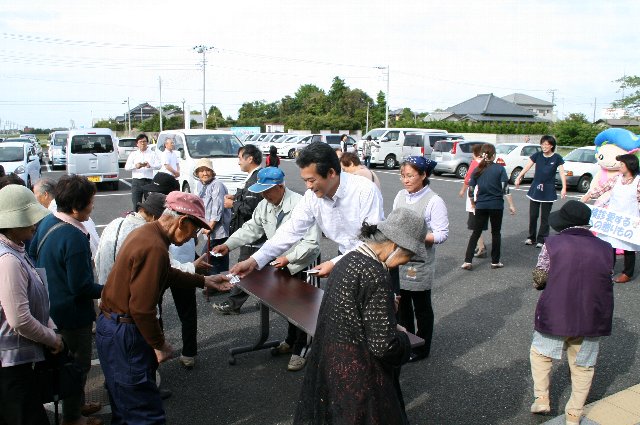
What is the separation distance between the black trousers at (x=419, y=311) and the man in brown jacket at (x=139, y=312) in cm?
241

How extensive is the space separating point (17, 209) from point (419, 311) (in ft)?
10.9

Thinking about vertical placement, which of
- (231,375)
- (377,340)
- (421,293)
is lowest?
(231,375)

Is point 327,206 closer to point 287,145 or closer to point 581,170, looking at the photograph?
point 581,170

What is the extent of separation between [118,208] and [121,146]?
1632 cm

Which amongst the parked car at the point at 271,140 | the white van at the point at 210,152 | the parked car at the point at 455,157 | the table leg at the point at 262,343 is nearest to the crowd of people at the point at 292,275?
the table leg at the point at 262,343

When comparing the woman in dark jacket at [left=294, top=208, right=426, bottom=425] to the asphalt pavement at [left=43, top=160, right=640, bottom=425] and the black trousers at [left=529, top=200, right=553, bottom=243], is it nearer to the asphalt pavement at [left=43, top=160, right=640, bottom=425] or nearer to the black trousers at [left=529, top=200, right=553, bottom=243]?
the asphalt pavement at [left=43, top=160, right=640, bottom=425]

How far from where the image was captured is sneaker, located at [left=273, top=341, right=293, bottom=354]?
16.7 ft

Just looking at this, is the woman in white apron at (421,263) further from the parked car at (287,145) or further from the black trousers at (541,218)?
the parked car at (287,145)

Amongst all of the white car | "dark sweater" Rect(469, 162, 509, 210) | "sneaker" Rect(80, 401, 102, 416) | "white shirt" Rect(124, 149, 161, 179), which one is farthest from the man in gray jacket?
the white car

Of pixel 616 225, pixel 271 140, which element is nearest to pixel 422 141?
pixel 271 140

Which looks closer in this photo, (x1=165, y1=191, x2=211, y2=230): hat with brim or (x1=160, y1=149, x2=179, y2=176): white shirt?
(x1=165, y1=191, x2=211, y2=230): hat with brim

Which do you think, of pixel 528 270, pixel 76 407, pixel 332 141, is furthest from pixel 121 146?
pixel 76 407

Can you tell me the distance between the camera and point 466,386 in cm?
450

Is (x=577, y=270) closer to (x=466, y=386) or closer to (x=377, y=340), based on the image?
(x=466, y=386)
